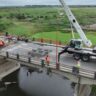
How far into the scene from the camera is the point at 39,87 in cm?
3766

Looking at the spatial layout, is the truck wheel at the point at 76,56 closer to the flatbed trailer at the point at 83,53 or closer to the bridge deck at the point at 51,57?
the flatbed trailer at the point at 83,53

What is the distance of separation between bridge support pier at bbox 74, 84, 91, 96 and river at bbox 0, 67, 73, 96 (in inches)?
152

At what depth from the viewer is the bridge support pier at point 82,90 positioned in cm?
2859

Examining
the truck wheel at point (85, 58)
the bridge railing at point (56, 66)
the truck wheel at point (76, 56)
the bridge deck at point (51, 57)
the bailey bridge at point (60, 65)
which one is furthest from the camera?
the truck wheel at point (76, 56)

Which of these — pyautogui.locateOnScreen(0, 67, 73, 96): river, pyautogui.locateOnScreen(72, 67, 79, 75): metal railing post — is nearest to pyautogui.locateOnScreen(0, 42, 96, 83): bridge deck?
pyautogui.locateOnScreen(72, 67, 79, 75): metal railing post

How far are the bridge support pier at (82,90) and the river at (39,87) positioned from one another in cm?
385

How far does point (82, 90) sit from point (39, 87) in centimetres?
945

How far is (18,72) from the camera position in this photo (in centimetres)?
4328

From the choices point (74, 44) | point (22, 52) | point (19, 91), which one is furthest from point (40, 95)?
point (74, 44)

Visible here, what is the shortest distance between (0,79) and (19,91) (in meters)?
4.00

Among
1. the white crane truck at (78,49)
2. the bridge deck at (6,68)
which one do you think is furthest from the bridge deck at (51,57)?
the bridge deck at (6,68)

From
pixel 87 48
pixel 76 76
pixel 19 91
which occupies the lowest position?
pixel 19 91

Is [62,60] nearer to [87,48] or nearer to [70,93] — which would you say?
[87,48]

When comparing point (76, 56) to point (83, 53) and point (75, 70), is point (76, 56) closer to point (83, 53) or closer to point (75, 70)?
point (83, 53)
